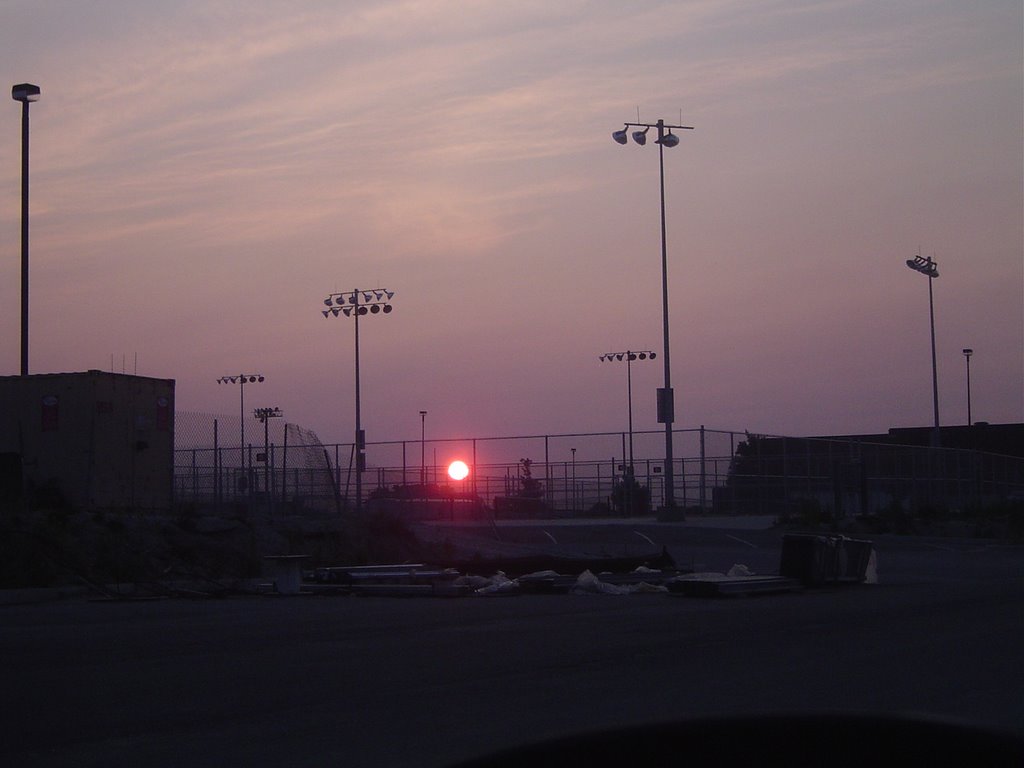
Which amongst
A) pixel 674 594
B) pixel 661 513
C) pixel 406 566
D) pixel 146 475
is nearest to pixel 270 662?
pixel 674 594

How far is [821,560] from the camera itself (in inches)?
787

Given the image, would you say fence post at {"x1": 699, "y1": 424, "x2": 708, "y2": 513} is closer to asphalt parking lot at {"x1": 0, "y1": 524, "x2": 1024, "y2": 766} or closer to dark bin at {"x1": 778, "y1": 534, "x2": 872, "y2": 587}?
dark bin at {"x1": 778, "y1": 534, "x2": 872, "y2": 587}

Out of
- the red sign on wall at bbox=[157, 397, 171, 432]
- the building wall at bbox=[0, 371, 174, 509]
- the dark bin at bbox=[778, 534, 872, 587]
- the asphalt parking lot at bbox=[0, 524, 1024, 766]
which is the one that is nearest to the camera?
the asphalt parking lot at bbox=[0, 524, 1024, 766]

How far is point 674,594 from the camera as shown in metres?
19.0

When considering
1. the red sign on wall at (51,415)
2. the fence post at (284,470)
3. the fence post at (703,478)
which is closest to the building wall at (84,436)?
the red sign on wall at (51,415)

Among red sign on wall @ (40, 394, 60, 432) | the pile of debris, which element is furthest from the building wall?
the pile of debris

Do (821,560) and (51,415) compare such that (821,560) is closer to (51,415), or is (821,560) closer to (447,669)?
(447,669)

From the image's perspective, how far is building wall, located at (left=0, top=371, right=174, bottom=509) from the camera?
1099 inches

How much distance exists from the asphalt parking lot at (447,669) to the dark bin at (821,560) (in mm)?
1321

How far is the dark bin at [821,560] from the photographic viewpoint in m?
19.8

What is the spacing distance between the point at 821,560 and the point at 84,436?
17102 mm

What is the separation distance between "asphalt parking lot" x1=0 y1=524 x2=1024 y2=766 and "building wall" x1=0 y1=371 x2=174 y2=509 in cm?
1003

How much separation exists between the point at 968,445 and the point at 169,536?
88489 mm

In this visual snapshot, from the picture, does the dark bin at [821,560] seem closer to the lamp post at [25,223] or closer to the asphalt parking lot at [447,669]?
the asphalt parking lot at [447,669]
